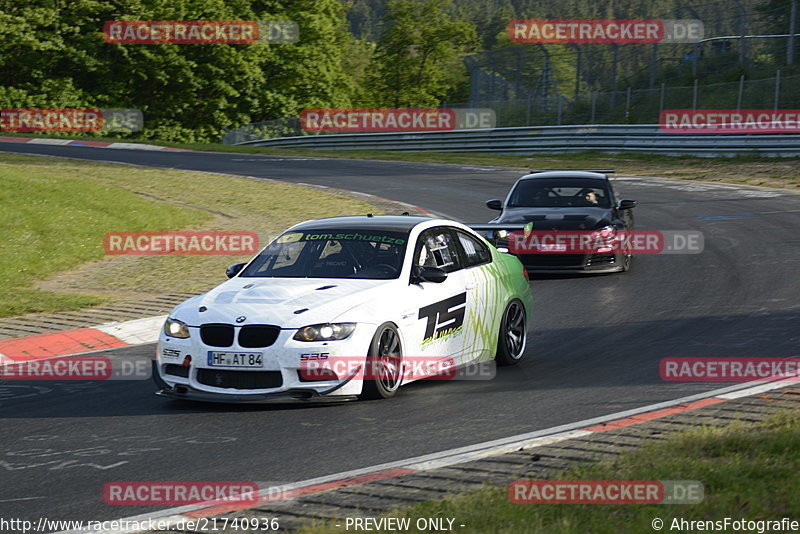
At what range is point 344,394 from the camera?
7.94 m

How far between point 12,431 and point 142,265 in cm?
874

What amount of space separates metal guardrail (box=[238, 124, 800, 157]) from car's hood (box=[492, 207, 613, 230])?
18.9 metres

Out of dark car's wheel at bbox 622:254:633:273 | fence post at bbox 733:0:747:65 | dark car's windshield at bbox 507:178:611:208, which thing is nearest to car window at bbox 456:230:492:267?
dark car's wheel at bbox 622:254:633:273

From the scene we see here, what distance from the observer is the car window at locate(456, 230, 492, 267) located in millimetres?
9703

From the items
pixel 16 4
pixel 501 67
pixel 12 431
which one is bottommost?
pixel 12 431

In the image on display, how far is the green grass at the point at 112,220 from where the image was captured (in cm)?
1421

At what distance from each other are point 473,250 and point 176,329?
120 inches

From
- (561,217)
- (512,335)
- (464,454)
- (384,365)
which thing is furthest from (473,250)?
(561,217)

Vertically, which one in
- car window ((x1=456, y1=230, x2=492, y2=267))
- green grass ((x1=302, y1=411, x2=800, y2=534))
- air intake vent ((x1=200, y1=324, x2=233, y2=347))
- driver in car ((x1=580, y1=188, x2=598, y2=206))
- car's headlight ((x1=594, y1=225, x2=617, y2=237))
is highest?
driver in car ((x1=580, y1=188, x2=598, y2=206))

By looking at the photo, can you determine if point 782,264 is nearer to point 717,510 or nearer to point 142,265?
point 142,265

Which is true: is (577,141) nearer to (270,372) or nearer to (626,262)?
(626,262)

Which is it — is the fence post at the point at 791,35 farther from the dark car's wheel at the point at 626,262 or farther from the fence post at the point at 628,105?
the dark car's wheel at the point at 626,262

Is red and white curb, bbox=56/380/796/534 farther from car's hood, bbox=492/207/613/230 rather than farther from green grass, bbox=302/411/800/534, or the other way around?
car's hood, bbox=492/207/613/230

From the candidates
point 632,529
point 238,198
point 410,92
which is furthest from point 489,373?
point 410,92
